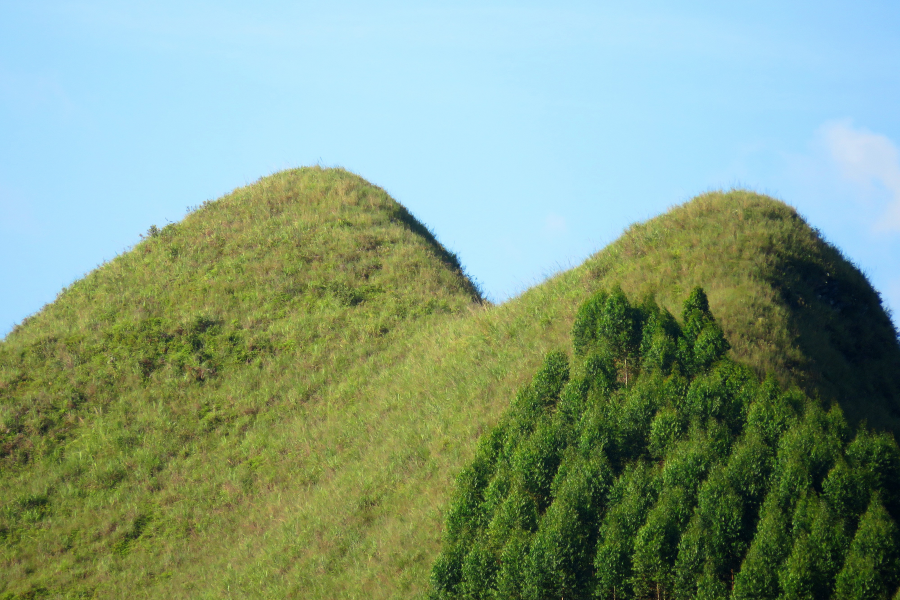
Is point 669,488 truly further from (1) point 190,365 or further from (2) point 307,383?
(1) point 190,365

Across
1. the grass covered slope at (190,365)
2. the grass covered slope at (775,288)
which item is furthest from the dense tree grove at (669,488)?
the grass covered slope at (190,365)

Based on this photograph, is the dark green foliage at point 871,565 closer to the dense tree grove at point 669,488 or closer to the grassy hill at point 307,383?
the dense tree grove at point 669,488

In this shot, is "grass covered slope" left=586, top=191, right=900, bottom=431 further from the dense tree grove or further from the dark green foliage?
the dark green foliage

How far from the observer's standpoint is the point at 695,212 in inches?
779

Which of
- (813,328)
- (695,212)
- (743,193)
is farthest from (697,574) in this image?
(743,193)

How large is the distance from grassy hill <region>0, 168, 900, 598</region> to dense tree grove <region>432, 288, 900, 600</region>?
1657 mm

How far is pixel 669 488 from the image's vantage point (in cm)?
1109

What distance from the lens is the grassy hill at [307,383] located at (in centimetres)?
1472

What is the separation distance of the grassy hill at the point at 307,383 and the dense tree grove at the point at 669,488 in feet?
5.44

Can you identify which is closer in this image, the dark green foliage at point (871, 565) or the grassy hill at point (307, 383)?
the dark green foliage at point (871, 565)

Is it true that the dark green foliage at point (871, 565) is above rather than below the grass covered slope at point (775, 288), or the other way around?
below

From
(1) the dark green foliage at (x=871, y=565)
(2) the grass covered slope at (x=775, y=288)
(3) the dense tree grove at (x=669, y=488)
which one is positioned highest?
(2) the grass covered slope at (x=775, y=288)

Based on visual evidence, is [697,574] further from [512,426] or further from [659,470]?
[512,426]

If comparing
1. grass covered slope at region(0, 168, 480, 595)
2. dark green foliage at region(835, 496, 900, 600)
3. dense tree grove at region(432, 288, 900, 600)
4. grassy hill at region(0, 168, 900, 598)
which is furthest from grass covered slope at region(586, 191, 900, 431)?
grass covered slope at region(0, 168, 480, 595)
